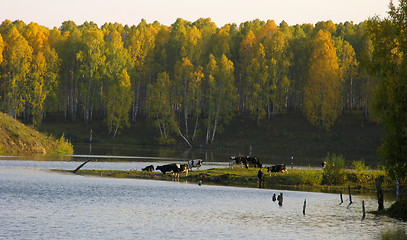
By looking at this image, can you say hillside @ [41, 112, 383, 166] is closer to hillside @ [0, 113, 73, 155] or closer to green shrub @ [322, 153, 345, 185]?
hillside @ [0, 113, 73, 155]

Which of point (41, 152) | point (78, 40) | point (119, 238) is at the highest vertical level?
point (78, 40)

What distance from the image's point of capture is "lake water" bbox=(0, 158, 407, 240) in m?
30.6

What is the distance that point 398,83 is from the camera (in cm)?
3478

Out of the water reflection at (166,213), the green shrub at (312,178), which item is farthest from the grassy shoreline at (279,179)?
the water reflection at (166,213)

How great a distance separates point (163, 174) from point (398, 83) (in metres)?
35.1

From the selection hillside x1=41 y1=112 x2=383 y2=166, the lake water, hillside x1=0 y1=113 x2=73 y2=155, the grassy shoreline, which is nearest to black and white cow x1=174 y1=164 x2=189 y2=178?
the grassy shoreline

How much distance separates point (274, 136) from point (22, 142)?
175 ft

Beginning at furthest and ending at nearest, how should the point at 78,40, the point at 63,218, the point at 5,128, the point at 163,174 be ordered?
the point at 78,40 → the point at 5,128 → the point at 163,174 → the point at 63,218

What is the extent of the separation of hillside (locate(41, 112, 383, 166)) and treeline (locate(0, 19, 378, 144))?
2.34 m

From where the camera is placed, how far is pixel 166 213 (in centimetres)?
3753

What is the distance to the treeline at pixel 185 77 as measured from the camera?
122 meters

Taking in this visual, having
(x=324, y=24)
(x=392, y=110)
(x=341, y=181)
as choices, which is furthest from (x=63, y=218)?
(x=324, y=24)

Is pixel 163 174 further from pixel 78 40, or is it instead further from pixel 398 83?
pixel 78 40

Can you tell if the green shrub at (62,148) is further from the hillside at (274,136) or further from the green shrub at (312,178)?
the green shrub at (312,178)
